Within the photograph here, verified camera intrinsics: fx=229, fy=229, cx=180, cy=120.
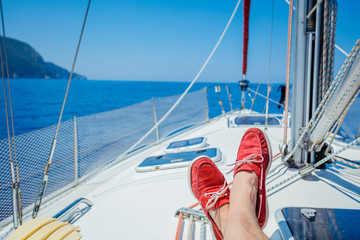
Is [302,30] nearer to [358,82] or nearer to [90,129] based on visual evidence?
[358,82]

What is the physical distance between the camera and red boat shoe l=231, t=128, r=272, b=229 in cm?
128

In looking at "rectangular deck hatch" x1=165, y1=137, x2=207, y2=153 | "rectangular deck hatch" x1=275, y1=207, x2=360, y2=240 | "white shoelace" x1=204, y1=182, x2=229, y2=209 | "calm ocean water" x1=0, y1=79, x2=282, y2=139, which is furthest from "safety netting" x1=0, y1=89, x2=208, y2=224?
"calm ocean water" x1=0, y1=79, x2=282, y2=139

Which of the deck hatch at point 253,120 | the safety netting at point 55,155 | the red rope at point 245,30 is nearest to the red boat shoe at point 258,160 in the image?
the safety netting at point 55,155

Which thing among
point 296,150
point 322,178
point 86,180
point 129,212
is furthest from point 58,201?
point 322,178

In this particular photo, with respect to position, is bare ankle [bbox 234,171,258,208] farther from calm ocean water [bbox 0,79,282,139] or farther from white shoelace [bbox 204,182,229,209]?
calm ocean water [bbox 0,79,282,139]

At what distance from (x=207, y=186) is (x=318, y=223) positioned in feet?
2.12

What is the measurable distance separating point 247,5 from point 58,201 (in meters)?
4.11

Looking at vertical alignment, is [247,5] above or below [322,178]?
above

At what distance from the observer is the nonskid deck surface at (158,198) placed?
61.0 inches

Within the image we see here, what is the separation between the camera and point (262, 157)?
1.52 m

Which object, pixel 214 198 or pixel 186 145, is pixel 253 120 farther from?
pixel 214 198

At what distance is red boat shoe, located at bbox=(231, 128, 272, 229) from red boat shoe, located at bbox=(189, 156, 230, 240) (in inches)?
5.8

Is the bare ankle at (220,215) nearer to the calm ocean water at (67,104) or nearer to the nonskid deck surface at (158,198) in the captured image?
the nonskid deck surface at (158,198)

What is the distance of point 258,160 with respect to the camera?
152cm
